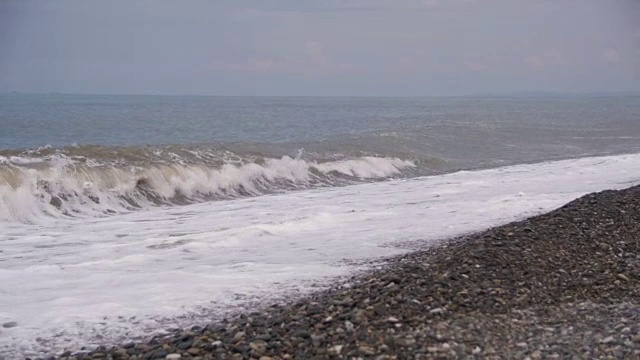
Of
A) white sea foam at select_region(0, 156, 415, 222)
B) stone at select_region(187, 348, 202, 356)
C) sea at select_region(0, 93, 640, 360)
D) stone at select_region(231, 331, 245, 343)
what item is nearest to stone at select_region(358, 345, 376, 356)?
stone at select_region(231, 331, 245, 343)

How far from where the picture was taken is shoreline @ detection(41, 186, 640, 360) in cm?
523

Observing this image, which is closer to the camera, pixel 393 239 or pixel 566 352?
pixel 566 352

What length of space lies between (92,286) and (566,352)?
477cm

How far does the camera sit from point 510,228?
9016mm

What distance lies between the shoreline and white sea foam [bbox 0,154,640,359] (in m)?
0.70

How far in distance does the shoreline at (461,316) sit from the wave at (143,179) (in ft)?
30.2

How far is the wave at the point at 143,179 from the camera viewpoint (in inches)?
601

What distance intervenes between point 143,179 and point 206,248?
849 centimetres

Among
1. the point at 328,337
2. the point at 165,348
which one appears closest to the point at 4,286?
the point at 165,348

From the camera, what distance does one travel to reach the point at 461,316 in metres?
5.82

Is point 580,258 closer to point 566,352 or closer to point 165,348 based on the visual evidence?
point 566,352

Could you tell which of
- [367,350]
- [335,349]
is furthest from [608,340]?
[335,349]

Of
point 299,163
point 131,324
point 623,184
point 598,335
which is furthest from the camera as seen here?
point 299,163

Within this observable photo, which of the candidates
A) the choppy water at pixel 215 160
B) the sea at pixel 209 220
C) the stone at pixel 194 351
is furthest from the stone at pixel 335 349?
the choppy water at pixel 215 160
